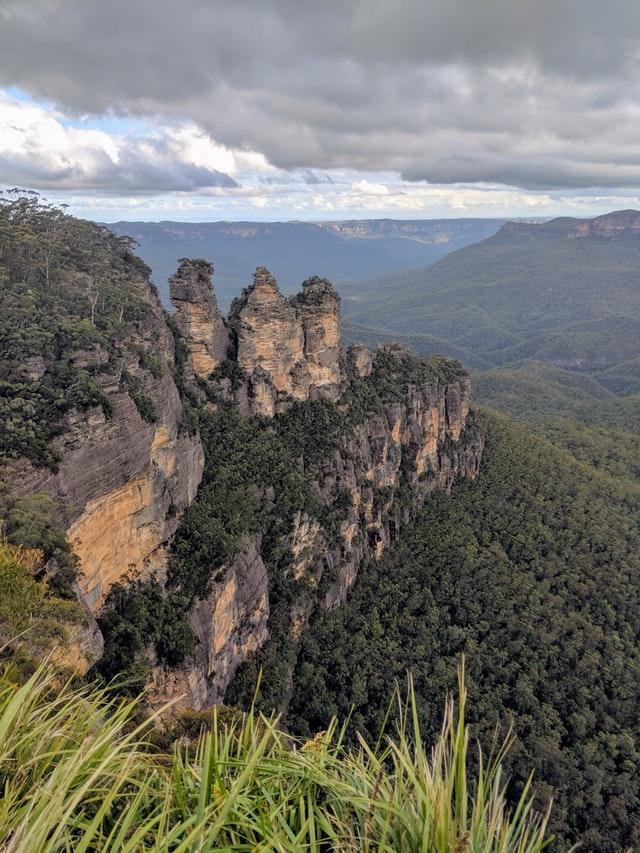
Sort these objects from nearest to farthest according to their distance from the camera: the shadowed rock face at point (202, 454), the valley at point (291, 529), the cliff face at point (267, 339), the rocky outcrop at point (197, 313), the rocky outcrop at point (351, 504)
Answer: the valley at point (291, 529) → the shadowed rock face at point (202, 454) → the rocky outcrop at point (351, 504) → the rocky outcrop at point (197, 313) → the cliff face at point (267, 339)

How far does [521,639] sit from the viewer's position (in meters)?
30.1

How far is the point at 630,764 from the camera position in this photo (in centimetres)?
2411

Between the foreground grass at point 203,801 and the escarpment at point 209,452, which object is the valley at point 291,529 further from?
the foreground grass at point 203,801

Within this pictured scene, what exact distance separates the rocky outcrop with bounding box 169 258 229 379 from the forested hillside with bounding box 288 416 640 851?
1816cm

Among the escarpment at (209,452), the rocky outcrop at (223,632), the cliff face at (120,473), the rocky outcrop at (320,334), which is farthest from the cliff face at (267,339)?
the rocky outcrop at (223,632)

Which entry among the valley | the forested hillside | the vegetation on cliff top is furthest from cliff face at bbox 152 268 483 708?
the vegetation on cliff top

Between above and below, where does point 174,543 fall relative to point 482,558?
above

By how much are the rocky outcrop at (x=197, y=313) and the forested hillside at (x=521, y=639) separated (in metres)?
18.2

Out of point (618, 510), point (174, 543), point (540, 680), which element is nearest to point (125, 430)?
point (174, 543)

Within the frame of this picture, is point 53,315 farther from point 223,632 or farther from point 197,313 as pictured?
point 223,632

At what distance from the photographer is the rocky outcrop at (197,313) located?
30.8 m

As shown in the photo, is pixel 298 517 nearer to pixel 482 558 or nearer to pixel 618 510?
pixel 482 558

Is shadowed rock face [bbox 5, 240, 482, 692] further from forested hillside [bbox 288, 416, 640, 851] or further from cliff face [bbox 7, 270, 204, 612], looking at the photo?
forested hillside [bbox 288, 416, 640, 851]

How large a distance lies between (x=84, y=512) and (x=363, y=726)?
17.6m
